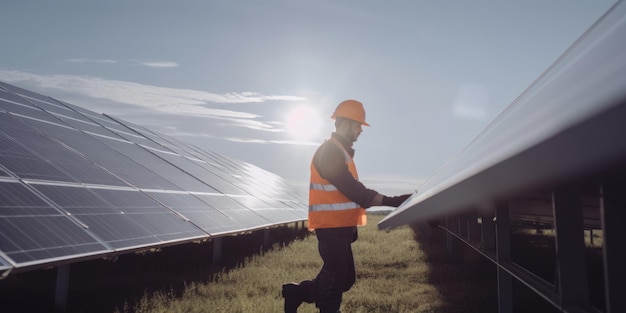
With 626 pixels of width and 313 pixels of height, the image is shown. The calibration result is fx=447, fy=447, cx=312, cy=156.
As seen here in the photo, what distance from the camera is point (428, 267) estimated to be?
10523 mm

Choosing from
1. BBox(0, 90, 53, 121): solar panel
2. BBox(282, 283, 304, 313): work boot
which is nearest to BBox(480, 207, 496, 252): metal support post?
BBox(282, 283, 304, 313): work boot

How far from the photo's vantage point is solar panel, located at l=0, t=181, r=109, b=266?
4.20m

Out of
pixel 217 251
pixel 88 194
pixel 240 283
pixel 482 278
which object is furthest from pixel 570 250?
pixel 217 251

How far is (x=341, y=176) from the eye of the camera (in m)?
4.64

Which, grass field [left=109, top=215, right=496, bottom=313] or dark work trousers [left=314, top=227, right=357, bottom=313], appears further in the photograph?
grass field [left=109, top=215, right=496, bottom=313]

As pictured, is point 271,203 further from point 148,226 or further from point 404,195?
point 404,195

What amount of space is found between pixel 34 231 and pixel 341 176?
3252mm

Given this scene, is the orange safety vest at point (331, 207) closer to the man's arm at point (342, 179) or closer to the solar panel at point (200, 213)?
the man's arm at point (342, 179)

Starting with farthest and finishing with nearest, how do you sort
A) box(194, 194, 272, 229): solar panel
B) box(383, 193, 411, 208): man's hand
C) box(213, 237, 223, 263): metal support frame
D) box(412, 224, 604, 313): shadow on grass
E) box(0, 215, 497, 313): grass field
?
box(213, 237, 223, 263): metal support frame < box(194, 194, 272, 229): solar panel < box(412, 224, 604, 313): shadow on grass < box(0, 215, 497, 313): grass field < box(383, 193, 411, 208): man's hand

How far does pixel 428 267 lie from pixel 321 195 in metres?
6.60

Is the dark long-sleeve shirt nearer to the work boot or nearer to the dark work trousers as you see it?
the dark work trousers

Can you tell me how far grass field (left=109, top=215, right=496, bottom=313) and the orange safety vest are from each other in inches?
89.8

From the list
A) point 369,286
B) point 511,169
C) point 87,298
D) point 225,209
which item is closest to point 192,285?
point 87,298

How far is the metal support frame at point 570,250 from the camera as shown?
258 centimetres
